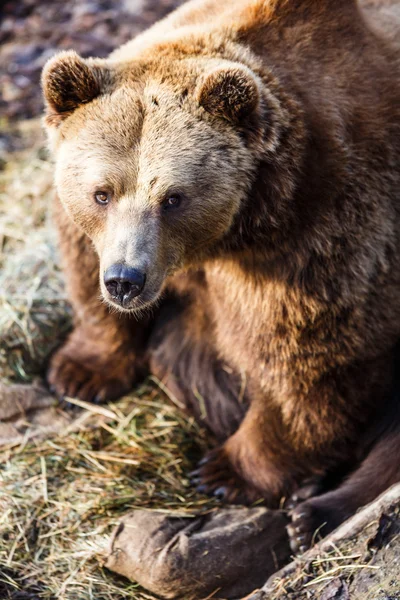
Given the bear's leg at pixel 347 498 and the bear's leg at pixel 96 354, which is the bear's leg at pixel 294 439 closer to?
the bear's leg at pixel 347 498

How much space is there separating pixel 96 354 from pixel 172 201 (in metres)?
2.30

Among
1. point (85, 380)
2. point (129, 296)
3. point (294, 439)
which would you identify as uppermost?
point (129, 296)

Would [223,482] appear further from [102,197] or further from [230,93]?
[230,93]

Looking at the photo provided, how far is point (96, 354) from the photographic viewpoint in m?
6.30

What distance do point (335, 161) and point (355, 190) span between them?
0.20 meters

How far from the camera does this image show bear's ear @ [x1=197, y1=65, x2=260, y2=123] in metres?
4.16

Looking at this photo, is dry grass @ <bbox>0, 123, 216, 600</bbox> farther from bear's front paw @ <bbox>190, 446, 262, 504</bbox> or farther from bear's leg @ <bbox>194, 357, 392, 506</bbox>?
bear's leg @ <bbox>194, 357, 392, 506</bbox>

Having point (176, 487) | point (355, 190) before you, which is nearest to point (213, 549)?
point (176, 487)

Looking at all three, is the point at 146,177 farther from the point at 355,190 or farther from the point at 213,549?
the point at 213,549

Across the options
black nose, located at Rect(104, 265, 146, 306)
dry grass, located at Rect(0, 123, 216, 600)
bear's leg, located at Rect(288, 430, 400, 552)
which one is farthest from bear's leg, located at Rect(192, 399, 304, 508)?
black nose, located at Rect(104, 265, 146, 306)

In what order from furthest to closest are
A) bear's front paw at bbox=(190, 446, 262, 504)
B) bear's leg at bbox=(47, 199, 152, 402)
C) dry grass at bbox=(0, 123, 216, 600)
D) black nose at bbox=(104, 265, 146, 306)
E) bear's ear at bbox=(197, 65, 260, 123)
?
bear's leg at bbox=(47, 199, 152, 402)
bear's front paw at bbox=(190, 446, 262, 504)
dry grass at bbox=(0, 123, 216, 600)
bear's ear at bbox=(197, 65, 260, 123)
black nose at bbox=(104, 265, 146, 306)

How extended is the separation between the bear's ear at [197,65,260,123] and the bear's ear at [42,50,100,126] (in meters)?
0.59

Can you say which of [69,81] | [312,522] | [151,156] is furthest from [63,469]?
[69,81]

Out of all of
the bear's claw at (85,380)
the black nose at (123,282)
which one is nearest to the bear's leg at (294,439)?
the bear's claw at (85,380)
